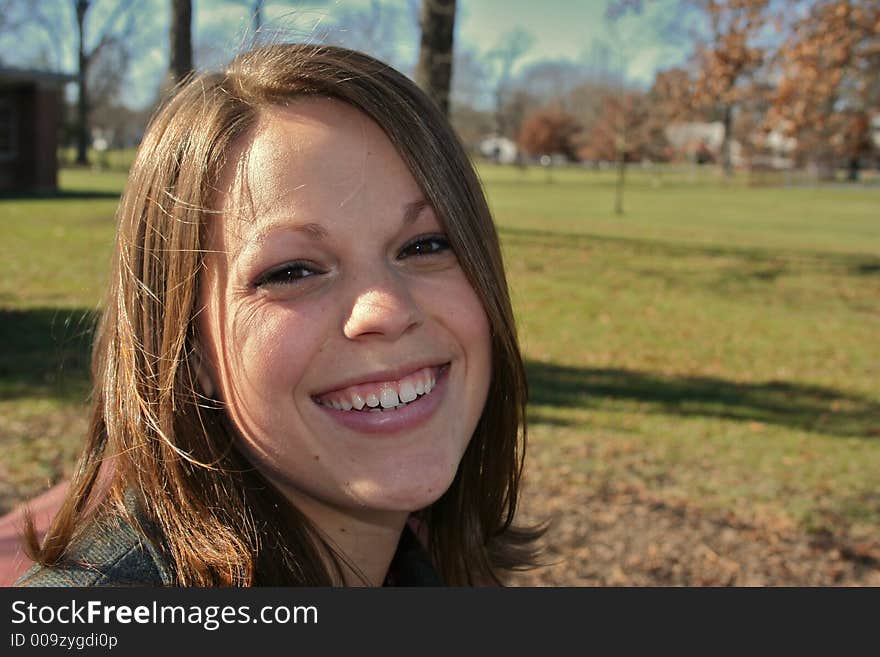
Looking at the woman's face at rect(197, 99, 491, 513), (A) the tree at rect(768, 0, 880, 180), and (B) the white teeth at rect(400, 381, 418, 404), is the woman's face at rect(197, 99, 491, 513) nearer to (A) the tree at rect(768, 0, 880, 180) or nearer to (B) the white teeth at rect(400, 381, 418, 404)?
(B) the white teeth at rect(400, 381, 418, 404)

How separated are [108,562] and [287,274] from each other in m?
0.59

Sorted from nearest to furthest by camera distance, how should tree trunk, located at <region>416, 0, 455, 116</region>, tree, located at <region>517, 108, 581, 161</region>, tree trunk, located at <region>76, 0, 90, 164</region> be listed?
tree trunk, located at <region>416, 0, 455, 116</region> → tree trunk, located at <region>76, 0, 90, 164</region> → tree, located at <region>517, 108, 581, 161</region>

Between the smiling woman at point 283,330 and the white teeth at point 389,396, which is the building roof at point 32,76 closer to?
the smiling woman at point 283,330

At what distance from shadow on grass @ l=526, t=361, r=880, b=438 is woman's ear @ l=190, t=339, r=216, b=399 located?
5511mm

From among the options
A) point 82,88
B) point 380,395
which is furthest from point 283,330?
point 82,88

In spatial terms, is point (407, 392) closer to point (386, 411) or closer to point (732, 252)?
point (386, 411)

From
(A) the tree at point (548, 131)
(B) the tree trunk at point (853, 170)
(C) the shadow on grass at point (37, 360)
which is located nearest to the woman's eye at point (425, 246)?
(C) the shadow on grass at point (37, 360)

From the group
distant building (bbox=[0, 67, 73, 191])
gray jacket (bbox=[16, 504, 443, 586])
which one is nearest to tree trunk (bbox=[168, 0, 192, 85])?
gray jacket (bbox=[16, 504, 443, 586])

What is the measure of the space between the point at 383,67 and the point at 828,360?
9.46 m

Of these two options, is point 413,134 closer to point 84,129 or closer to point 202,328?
point 202,328

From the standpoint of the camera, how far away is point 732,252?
19.2 m

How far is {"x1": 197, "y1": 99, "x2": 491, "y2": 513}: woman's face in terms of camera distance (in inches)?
57.4

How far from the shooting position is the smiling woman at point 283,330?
4.81ft

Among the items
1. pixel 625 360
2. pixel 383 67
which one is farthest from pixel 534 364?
pixel 383 67
